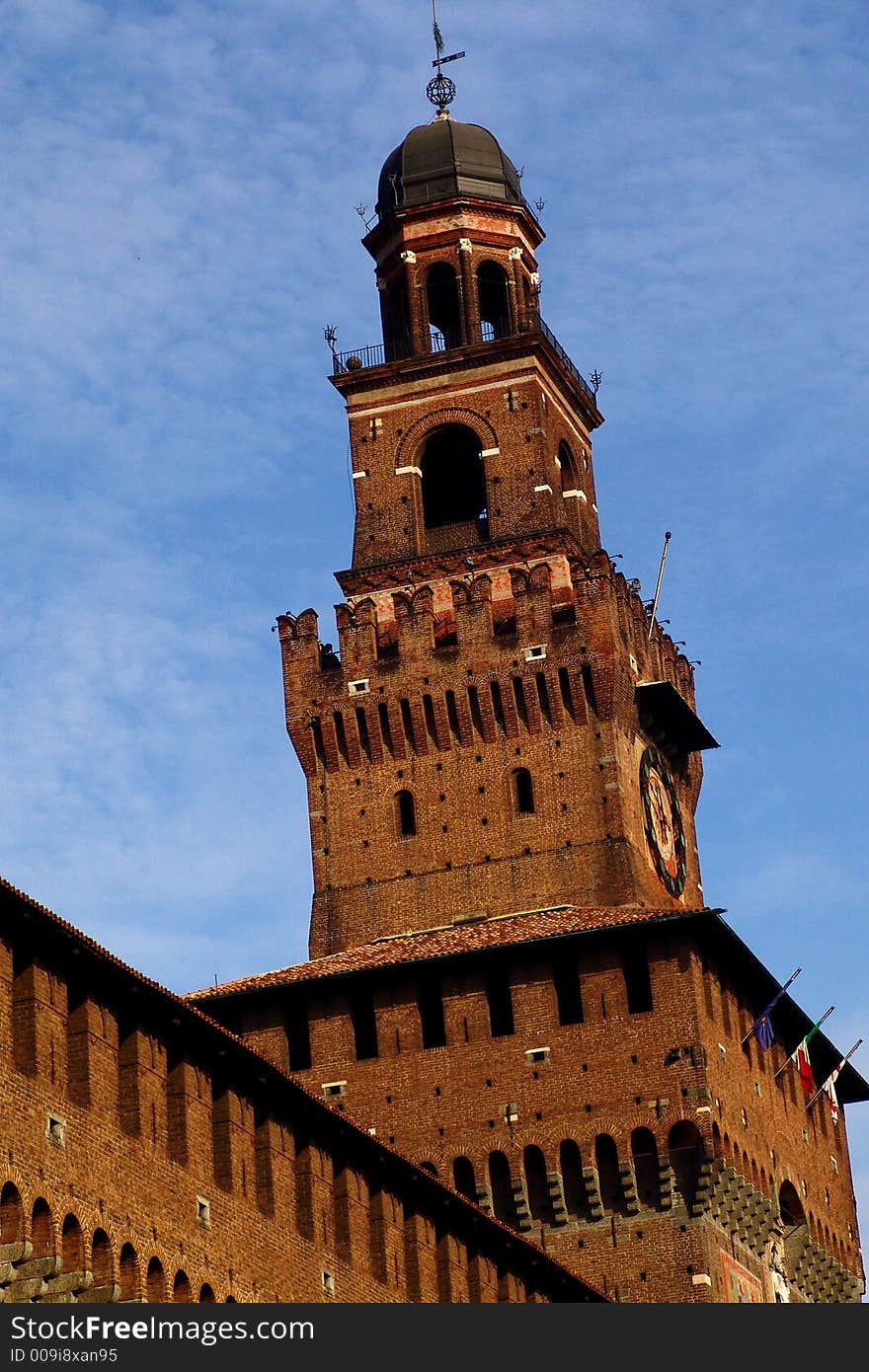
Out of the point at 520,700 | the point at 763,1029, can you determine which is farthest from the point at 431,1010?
the point at 520,700

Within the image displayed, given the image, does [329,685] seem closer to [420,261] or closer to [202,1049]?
[420,261]

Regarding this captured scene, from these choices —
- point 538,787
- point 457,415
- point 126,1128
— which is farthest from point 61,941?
point 457,415

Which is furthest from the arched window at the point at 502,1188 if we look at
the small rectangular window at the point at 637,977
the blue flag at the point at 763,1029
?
the blue flag at the point at 763,1029

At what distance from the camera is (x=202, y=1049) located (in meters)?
43.1

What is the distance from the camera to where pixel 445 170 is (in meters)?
71.1

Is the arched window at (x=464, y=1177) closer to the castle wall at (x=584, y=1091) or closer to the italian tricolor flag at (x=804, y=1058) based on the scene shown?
the castle wall at (x=584, y=1091)

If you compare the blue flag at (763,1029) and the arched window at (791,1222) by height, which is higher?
the blue flag at (763,1029)

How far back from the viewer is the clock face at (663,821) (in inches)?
2562

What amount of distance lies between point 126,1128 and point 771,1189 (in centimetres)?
2346

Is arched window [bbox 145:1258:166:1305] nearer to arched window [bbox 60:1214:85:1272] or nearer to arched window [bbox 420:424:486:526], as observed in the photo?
arched window [bbox 60:1214:85:1272]

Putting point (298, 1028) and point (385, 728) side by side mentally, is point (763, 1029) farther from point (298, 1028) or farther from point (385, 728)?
point (385, 728)

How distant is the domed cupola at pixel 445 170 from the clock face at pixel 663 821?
1436 cm

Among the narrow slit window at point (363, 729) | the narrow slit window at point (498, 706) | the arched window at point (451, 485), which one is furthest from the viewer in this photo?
the arched window at point (451, 485)

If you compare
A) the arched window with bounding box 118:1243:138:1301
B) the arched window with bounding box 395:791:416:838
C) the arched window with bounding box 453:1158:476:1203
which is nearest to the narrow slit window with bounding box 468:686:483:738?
the arched window with bounding box 395:791:416:838
